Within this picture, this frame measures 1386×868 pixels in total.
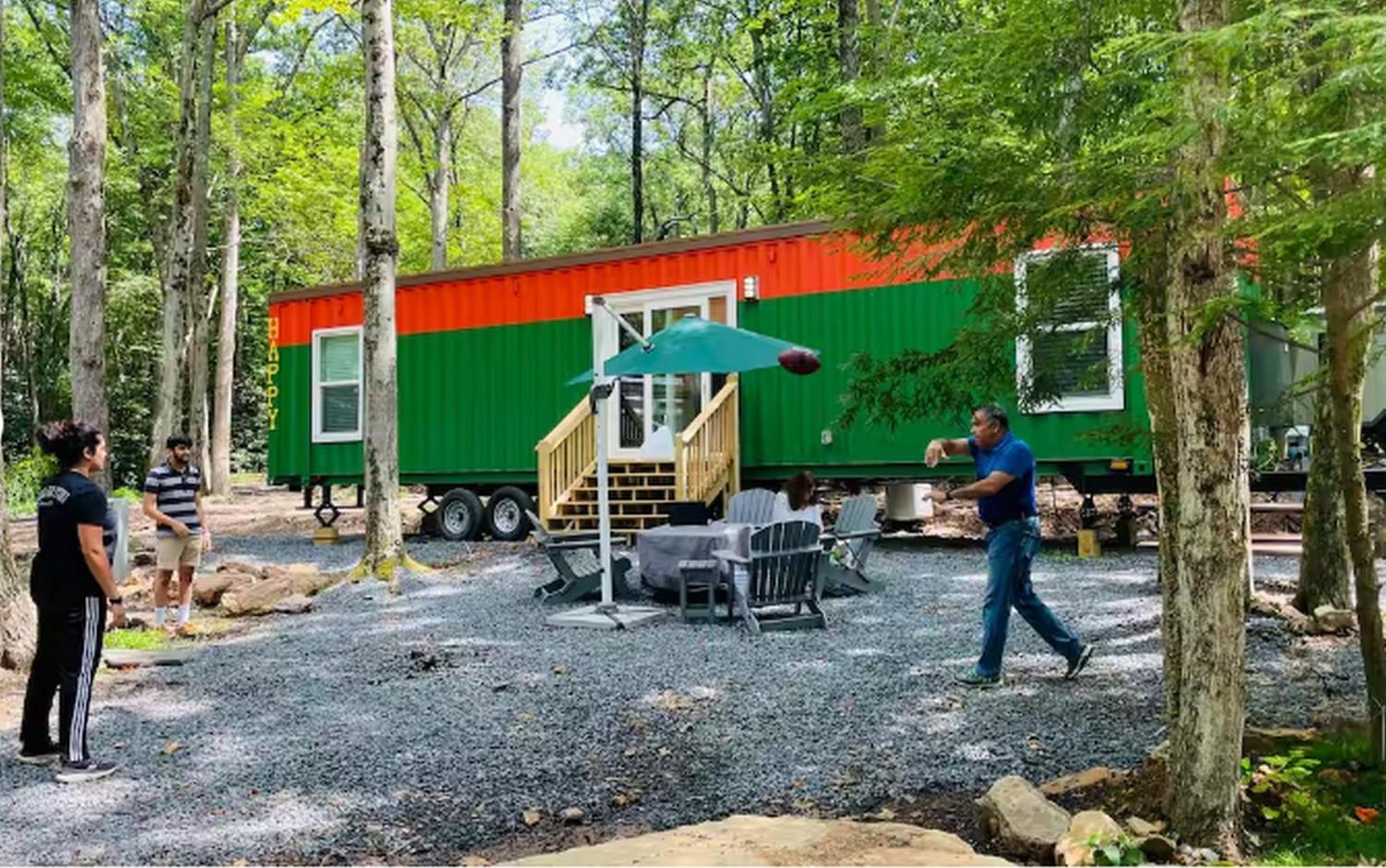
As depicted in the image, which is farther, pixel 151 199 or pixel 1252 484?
pixel 151 199

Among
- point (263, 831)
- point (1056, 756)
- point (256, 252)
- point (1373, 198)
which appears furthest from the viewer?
point (256, 252)

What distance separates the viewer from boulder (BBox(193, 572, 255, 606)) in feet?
28.0

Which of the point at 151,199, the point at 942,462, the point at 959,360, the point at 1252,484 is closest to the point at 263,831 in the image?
the point at 959,360

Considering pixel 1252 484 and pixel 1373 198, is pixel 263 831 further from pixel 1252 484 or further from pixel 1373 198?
pixel 1252 484

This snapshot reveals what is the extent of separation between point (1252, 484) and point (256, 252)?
975 inches

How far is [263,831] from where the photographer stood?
11.4ft

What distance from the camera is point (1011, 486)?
5.05m

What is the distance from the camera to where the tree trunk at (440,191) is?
22812 millimetres

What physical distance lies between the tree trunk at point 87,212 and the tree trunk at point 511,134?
8.79 metres

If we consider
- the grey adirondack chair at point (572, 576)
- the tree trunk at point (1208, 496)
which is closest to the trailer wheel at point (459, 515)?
the grey adirondack chair at point (572, 576)

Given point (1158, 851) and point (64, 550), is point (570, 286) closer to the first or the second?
point (64, 550)

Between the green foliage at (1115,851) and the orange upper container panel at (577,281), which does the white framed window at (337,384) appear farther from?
the green foliage at (1115,851)

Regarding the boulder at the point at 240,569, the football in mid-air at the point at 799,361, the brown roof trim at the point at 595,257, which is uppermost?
the brown roof trim at the point at 595,257

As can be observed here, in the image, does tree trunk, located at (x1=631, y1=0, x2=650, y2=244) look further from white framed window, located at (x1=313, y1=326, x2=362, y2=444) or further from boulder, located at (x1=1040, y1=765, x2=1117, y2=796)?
boulder, located at (x1=1040, y1=765, x2=1117, y2=796)
